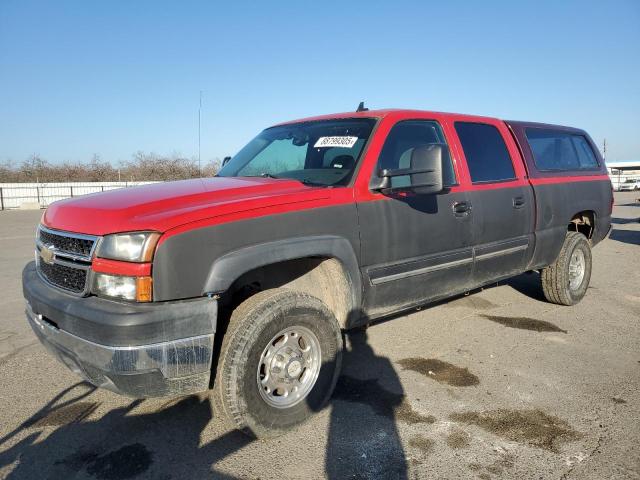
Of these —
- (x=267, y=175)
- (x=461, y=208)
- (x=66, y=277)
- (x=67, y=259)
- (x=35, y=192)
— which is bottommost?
(x=35, y=192)

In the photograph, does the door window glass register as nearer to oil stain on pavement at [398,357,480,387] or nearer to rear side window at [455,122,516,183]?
rear side window at [455,122,516,183]

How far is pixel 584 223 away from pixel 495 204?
2.20 meters

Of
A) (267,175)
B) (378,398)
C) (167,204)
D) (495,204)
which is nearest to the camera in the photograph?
(167,204)

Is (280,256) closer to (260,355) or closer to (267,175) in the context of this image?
(260,355)

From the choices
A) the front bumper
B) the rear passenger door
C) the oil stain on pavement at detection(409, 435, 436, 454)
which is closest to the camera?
the front bumper

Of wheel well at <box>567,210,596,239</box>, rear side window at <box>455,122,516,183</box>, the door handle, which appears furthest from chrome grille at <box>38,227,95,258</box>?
wheel well at <box>567,210,596,239</box>

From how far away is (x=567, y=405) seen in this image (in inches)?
124

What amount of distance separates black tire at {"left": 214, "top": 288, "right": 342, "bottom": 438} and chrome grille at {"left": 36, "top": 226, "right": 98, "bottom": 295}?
0.83 metres

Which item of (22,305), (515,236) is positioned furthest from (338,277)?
(22,305)

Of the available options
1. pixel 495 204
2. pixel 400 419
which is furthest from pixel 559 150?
pixel 400 419

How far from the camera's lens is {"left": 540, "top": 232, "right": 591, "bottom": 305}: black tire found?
204 inches

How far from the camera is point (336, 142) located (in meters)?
3.56

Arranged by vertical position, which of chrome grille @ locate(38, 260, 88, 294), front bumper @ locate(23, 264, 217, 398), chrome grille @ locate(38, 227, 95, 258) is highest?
chrome grille @ locate(38, 227, 95, 258)

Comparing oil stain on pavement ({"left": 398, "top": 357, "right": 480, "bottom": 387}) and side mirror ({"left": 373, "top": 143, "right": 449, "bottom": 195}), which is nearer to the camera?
side mirror ({"left": 373, "top": 143, "right": 449, "bottom": 195})
